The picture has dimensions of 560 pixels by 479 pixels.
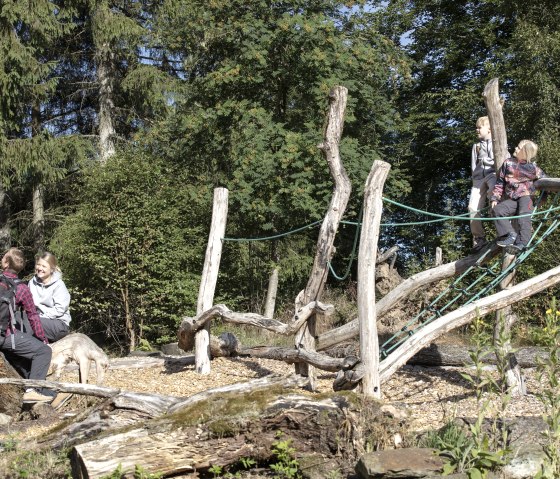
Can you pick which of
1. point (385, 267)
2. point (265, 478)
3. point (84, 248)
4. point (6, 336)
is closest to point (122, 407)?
point (265, 478)

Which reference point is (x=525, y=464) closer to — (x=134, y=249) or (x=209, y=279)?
(x=209, y=279)

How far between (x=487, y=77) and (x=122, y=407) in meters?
17.0

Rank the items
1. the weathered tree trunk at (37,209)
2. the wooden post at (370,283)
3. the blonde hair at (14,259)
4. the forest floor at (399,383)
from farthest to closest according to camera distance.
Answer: the weathered tree trunk at (37,209) → the forest floor at (399,383) → the blonde hair at (14,259) → the wooden post at (370,283)

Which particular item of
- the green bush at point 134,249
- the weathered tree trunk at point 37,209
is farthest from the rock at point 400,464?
the weathered tree trunk at point 37,209

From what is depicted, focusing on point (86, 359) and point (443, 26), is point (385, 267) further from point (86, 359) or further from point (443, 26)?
point (443, 26)

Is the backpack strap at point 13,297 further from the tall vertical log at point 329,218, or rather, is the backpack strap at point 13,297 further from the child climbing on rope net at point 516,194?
the child climbing on rope net at point 516,194

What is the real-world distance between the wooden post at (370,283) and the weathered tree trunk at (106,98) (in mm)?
14999

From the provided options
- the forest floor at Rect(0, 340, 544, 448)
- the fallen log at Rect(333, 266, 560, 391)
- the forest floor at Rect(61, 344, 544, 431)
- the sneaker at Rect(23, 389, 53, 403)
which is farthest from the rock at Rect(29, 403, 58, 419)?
the fallen log at Rect(333, 266, 560, 391)

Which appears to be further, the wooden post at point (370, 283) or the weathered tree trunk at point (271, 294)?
the weathered tree trunk at point (271, 294)

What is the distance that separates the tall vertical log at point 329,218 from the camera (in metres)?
8.32

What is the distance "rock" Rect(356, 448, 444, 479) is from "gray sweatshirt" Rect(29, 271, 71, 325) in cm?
394

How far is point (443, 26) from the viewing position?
23.1m

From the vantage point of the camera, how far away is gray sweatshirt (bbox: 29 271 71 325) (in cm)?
797

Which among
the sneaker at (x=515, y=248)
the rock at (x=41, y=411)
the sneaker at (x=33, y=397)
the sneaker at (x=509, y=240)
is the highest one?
the sneaker at (x=509, y=240)
